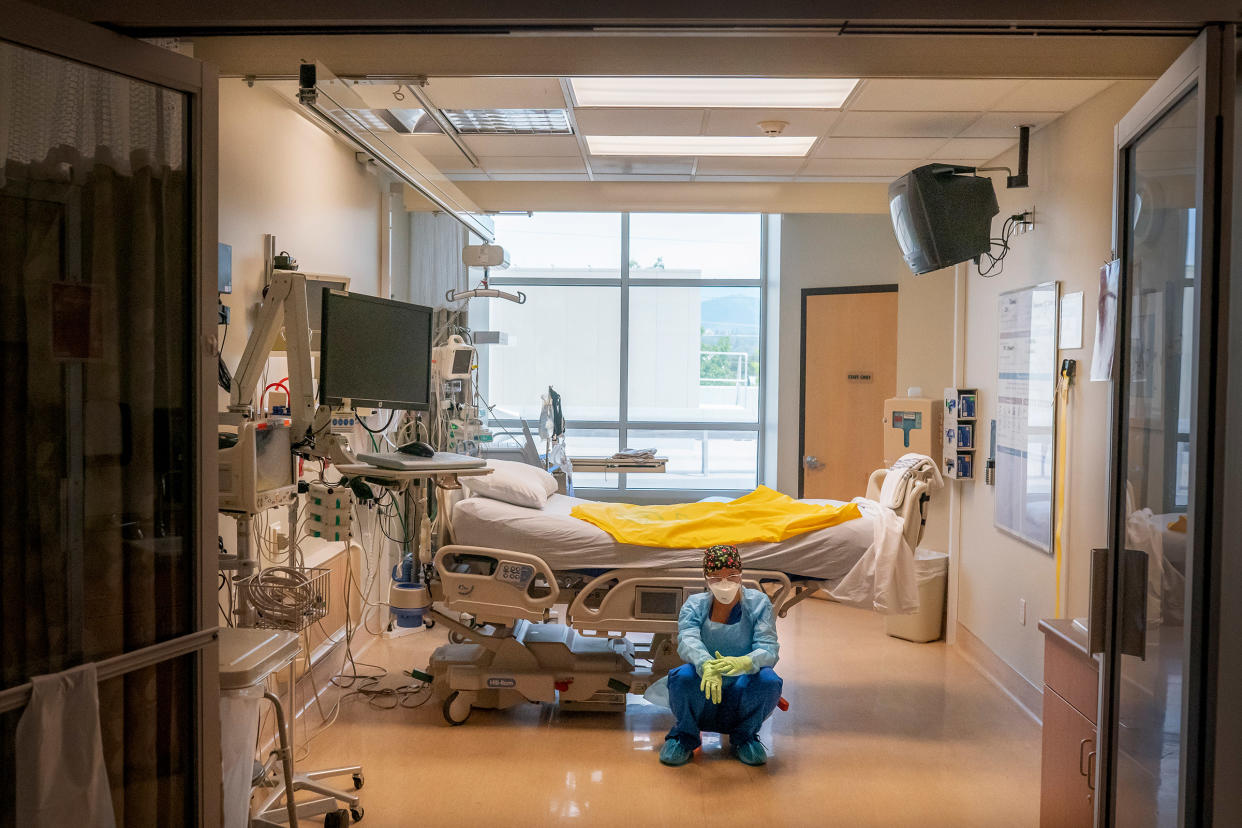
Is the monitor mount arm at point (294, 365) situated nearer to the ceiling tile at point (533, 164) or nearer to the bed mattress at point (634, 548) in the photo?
the bed mattress at point (634, 548)

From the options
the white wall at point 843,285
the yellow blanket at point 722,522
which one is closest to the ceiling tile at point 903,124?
the white wall at point 843,285

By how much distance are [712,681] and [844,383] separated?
3769mm

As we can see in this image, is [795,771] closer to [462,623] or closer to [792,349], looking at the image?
[462,623]

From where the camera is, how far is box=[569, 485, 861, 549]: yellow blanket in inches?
152

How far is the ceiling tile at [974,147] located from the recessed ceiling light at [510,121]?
A: 1.85 m

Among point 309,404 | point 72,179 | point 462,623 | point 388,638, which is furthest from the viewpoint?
point 388,638

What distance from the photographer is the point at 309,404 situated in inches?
113

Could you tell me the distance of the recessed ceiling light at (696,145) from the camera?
14.8ft

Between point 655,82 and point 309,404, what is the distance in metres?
1.86

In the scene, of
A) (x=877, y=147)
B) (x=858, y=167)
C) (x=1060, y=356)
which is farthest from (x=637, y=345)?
(x=1060, y=356)

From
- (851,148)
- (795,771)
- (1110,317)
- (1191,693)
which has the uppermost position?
(851,148)

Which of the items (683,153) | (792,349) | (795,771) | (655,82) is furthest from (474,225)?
(795,771)

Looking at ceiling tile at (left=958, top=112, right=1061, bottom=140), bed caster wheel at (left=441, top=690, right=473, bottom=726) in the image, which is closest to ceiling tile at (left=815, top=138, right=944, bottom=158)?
ceiling tile at (left=958, top=112, right=1061, bottom=140)

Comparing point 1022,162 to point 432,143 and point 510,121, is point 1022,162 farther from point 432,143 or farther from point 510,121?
point 432,143
